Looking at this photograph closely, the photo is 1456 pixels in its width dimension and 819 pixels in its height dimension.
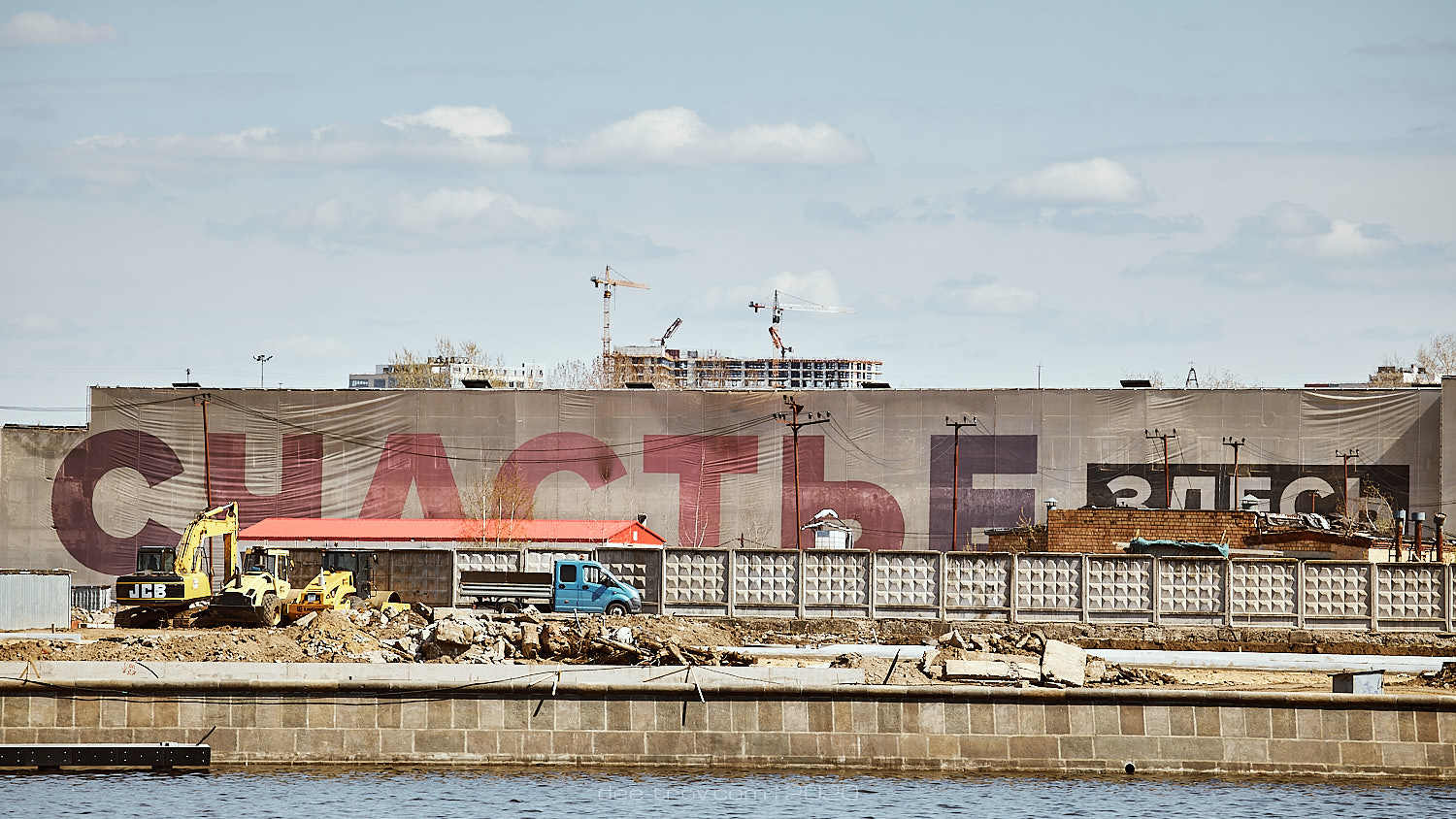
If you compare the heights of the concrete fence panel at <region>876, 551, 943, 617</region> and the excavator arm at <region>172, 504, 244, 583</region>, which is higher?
the excavator arm at <region>172, 504, 244, 583</region>

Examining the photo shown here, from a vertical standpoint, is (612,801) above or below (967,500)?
below

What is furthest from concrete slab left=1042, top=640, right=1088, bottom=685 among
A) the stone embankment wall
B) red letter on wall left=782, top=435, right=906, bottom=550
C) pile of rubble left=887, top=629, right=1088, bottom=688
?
red letter on wall left=782, top=435, right=906, bottom=550

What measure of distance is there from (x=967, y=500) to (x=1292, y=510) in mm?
16904

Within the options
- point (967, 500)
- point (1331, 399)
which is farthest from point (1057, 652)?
point (1331, 399)

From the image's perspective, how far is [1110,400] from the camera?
279 feet

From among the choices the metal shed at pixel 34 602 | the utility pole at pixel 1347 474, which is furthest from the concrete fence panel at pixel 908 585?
the utility pole at pixel 1347 474

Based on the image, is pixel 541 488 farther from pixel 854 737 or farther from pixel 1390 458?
pixel 854 737

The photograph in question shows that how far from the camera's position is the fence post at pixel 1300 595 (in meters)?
45.1

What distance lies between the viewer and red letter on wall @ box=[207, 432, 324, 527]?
3460 inches

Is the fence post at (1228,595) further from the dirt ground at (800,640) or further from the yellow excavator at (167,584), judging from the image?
the yellow excavator at (167,584)

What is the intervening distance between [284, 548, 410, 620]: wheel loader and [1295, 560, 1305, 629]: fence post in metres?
24.9

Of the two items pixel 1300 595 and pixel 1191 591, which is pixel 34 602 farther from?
pixel 1300 595

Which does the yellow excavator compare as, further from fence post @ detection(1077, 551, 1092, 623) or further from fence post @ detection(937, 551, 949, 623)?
fence post @ detection(1077, 551, 1092, 623)

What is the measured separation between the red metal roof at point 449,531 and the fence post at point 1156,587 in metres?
35.8
